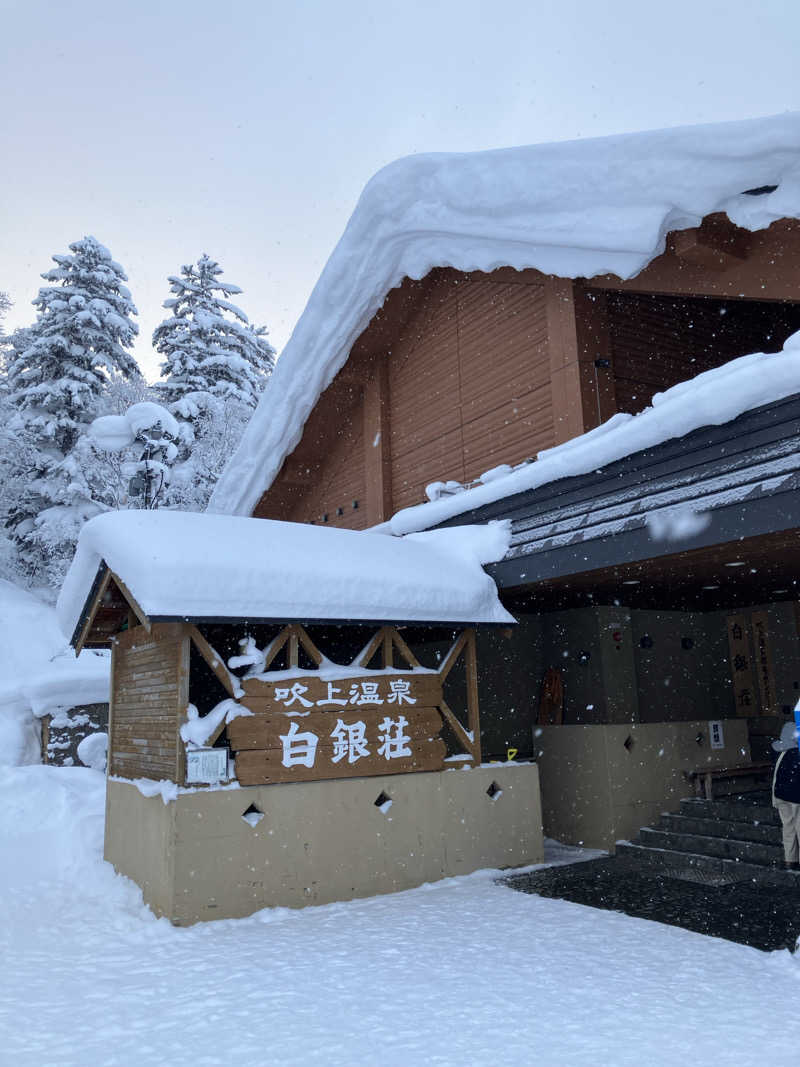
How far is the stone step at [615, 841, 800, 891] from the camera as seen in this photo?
7555 mm

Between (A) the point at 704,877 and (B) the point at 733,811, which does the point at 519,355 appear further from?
(A) the point at 704,877

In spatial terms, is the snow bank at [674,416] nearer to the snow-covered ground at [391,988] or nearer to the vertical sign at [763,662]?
the snow-covered ground at [391,988]

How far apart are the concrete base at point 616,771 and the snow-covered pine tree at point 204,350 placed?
20343 mm

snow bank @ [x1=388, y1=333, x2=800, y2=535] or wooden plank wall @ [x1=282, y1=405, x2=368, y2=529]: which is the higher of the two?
wooden plank wall @ [x1=282, y1=405, x2=368, y2=529]

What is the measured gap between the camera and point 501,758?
10648 mm

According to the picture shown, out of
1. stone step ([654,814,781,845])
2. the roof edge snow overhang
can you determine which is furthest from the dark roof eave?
stone step ([654,814,781,845])

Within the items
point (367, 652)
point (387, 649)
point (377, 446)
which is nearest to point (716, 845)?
point (387, 649)

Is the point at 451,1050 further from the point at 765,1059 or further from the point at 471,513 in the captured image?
the point at 471,513

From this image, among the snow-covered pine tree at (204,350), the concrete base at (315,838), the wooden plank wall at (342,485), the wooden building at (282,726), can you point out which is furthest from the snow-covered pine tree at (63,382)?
the concrete base at (315,838)

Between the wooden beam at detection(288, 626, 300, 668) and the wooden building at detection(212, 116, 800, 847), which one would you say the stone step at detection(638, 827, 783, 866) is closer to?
the wooden building at detection(212, 116, 800, 847)

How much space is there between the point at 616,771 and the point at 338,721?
3599mm

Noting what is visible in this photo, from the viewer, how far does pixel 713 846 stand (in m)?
8.56

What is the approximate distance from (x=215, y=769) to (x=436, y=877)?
8.31 feet

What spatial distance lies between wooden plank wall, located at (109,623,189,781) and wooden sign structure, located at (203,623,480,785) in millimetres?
596
